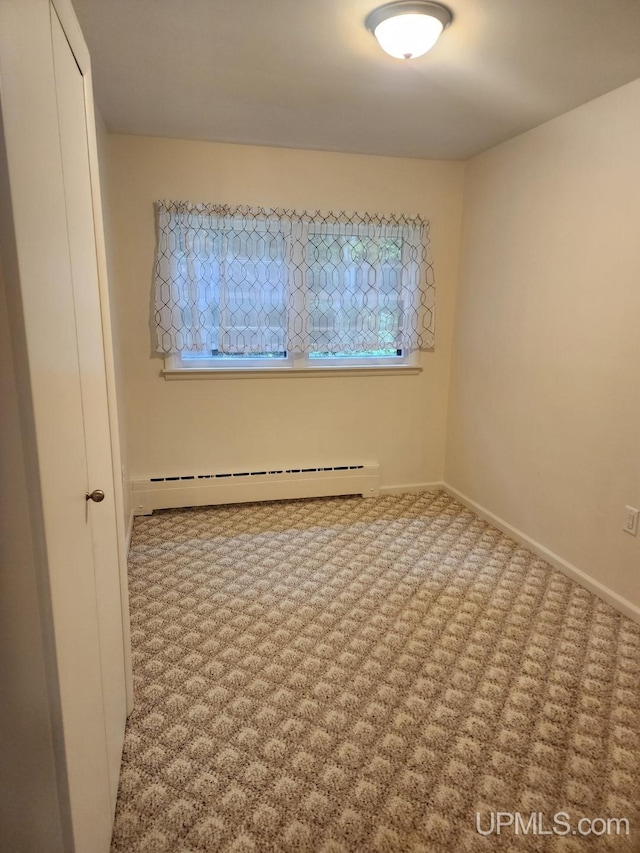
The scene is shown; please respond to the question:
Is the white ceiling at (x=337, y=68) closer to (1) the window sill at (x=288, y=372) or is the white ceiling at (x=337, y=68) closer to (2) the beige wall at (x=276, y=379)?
(2) the beige wall at (x=276, y=379)

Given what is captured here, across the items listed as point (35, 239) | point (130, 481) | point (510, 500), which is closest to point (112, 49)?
point (35, 239)

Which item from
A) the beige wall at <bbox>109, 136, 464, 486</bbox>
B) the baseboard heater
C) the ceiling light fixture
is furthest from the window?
the ceiling light fixture

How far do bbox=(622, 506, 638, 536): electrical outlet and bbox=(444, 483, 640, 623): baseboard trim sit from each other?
0.33 meters

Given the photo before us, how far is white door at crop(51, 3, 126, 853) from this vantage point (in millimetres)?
1154

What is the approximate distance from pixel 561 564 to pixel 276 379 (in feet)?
6.86

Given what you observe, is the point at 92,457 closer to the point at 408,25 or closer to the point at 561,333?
the point at 408,25

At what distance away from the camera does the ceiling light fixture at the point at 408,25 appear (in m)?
1.75

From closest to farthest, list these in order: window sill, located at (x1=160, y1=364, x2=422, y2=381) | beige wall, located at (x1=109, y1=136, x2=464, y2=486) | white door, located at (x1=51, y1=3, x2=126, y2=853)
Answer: white door, located at (x1=51, y1=3, x2=126, y2=853)
beige wall, located at (x1=109, y1=136, x2=464, y2=486)
window sill, located at (x1=160, y1=364, x2=422, y2=381)

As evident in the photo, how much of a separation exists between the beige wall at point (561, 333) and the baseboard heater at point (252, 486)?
0.83 meters

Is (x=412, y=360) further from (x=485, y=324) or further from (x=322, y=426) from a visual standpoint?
(x=322, y=426)

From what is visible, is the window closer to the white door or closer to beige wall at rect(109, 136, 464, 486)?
beige wall at rect(109, 136, 464, 486)

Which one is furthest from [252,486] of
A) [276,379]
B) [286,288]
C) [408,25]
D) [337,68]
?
[408,25]

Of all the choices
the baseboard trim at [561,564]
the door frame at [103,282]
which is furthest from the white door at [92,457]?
the baseboard trim at [561,564]

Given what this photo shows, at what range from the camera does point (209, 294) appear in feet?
11.0
